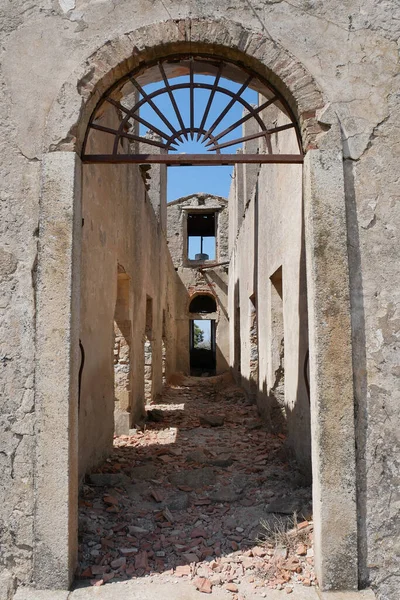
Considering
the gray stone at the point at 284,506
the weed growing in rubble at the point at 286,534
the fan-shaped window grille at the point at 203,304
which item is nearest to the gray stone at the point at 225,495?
the gray stone at the point at 284,506

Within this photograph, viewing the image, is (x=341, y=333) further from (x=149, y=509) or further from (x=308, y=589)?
(x=149, y=509)

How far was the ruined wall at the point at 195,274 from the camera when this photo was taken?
61.0 feet

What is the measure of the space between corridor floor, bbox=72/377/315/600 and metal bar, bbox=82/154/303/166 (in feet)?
9.16

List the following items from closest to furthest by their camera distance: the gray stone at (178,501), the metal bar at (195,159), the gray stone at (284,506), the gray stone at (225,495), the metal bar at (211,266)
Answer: the metal bar at (195,159), the gray stone at (284,506), the gray stone at (178,501), the gray stone at (225,495), the metal bar at (211,266)

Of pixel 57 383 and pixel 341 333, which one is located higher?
pixel 341 333

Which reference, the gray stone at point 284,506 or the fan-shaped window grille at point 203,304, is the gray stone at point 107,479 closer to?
the gray stone at point 284,506

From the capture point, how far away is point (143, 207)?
31.1 feet

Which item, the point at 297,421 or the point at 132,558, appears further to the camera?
the point at 297,421

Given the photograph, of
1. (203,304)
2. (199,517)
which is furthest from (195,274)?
(199,517)

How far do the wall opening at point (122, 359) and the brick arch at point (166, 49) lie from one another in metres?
4.15

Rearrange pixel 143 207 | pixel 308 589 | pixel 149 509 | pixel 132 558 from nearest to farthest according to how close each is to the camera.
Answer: pixel 308 589, pixel 132 558, pixel 149 509, pixel 143 207

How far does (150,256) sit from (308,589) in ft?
28.2

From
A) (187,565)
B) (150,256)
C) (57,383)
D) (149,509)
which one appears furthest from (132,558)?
(150,256)

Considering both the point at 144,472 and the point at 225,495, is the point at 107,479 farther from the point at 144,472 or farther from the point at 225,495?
the point at 225,495
